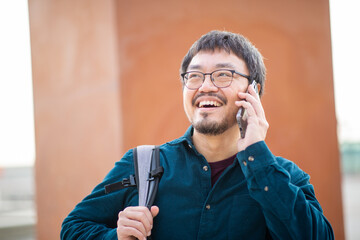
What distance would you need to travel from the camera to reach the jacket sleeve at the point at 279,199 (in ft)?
5.97

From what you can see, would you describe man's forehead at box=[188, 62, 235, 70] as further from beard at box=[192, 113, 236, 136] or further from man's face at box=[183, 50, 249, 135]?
beard at box=[192, 113, 236, 136]

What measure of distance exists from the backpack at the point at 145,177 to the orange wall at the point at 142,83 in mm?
1664

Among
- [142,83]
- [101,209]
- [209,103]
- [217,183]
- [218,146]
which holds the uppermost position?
[142,83]

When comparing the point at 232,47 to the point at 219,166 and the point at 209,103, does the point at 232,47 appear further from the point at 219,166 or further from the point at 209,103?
the point at 219,166

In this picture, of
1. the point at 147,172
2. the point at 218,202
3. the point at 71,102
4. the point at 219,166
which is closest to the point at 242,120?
the point at 219,166

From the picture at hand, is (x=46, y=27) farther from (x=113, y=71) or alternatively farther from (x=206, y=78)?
(x=206, y=78)

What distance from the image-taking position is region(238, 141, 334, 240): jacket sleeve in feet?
5.97

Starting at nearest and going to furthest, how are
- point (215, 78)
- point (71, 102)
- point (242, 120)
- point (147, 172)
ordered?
1. point (242, 120)
2. point (147, 172)
3. point (215, 78)
4. point (71, 102)

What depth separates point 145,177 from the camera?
2135 millimetres

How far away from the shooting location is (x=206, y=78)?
2248 mm

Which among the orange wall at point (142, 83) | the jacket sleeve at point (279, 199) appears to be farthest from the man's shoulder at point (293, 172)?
the orange wall at point (142, 83)

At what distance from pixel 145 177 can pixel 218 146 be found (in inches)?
18.5

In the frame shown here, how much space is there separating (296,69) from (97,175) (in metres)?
2.61

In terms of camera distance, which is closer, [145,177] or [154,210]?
[154,210]
